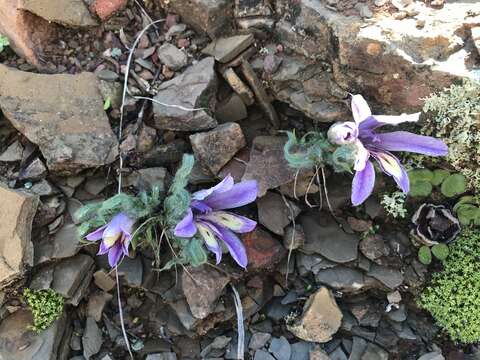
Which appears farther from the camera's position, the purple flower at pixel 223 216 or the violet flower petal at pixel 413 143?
the purple flower at pixel 223 216

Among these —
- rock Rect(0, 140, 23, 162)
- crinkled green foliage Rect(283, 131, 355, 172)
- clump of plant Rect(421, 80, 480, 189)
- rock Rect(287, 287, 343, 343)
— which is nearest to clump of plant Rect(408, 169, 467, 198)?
clump of plant Rect(421, 80, 480, 189)

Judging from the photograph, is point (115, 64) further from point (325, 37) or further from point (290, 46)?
point (325, 37)

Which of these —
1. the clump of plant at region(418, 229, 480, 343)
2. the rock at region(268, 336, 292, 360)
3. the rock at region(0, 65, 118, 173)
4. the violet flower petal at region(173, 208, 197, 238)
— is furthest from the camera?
the rock at region(268, 336, 292, 360)

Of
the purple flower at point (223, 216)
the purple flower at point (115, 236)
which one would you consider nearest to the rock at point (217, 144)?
the purple flower at point (223, 216)

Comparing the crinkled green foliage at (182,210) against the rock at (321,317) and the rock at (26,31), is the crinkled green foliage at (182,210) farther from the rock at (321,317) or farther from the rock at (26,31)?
the rock at (26,31)

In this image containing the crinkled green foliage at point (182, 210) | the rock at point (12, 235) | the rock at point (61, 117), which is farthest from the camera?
the rock at point (61, 117)

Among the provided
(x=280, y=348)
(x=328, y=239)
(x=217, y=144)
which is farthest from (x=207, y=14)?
(x=280, y=348)

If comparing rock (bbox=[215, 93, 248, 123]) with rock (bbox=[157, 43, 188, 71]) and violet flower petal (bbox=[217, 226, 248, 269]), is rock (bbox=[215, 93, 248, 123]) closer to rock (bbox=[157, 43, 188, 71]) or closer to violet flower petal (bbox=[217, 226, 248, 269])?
rock (bbox=[157, 43, 188, 71])
